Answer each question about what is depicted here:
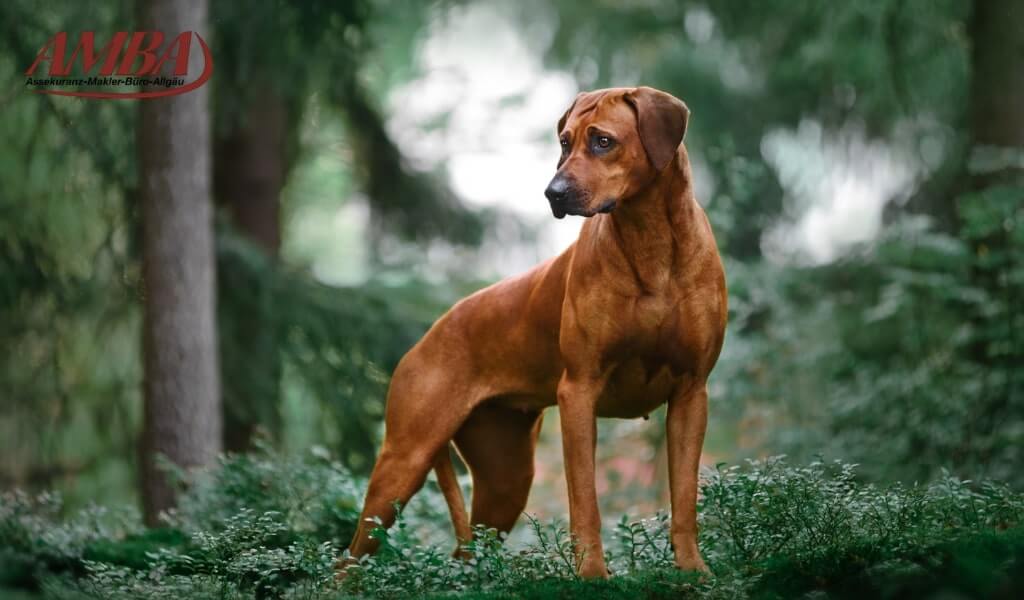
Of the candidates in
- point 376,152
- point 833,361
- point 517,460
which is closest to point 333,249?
point 376,152

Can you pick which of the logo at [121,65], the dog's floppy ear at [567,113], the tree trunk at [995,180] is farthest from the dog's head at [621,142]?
the tree trunk at [995,180]

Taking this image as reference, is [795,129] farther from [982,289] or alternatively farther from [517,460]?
[517,460]

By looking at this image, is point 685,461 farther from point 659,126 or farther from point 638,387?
point 659,126

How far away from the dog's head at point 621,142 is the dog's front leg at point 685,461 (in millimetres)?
922

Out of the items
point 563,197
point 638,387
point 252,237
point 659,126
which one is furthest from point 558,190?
point 252,237

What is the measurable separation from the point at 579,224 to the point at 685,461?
4.61 metres

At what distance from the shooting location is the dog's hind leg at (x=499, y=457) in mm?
5684

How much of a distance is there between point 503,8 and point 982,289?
928 centimetres

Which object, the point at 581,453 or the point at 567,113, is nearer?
the point at 581,453

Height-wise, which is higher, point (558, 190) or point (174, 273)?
point (174, 273)

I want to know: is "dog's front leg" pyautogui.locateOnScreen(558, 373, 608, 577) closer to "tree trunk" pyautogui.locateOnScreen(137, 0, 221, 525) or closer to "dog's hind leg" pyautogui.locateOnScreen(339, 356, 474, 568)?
"dog's hind leg" pyautogui.locateOnScreen(339, 356, 474, 568)

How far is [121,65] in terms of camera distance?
8.54 metres

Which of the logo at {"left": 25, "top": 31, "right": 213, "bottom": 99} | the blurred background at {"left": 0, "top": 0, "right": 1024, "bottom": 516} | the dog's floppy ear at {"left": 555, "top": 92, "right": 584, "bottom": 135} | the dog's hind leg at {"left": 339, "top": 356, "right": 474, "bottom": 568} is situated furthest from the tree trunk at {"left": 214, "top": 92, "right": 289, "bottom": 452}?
the dog's floppy ear at {"left": 555, "top": 92, "right": 584, "bottom": 135}

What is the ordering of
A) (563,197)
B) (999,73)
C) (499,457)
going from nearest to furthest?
(563,197) → (499,457) → (999,73)
